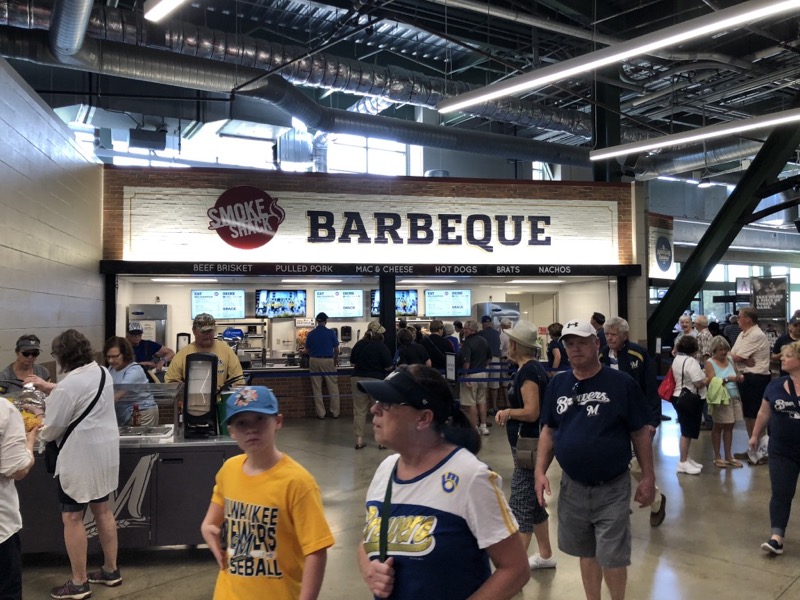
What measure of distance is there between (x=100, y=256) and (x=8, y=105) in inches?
188

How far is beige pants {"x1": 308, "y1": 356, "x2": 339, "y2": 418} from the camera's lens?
12320 millimetres

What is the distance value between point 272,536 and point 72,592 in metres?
3.04

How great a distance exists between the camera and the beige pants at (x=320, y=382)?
12.3 meters

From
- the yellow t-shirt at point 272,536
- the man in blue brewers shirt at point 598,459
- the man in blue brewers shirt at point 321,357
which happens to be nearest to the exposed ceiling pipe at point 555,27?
the man in blue brewers shirt at point 321,357

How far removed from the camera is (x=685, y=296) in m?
14.0

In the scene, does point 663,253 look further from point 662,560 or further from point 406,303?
point 662,560

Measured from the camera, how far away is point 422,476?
1947 mm

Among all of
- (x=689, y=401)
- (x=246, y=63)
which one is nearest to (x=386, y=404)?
(x=689, y=401)

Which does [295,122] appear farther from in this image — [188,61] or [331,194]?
[188,61]

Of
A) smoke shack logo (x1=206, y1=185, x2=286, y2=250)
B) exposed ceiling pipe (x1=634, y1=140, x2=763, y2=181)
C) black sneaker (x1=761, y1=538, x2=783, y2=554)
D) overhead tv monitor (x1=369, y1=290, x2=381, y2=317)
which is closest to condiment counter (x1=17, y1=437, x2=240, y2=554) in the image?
black sneaker (x1=761, y1=538, x2=783, y2=554)

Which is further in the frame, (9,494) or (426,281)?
(426,281)

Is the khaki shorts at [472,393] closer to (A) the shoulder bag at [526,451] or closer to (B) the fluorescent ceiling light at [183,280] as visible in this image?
(B) the fluorescent ceiling light at [183,280]

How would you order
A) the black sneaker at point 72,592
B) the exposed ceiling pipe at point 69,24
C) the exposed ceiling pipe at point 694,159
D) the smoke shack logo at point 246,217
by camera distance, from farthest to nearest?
the exposed ceiling pipe at point 694,159, the smoke shack logo at point 246,217, the exposed ceiling pipe at point 69,24, the black sneaker at point 72,592

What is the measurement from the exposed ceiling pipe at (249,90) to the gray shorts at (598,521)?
29.7ft
